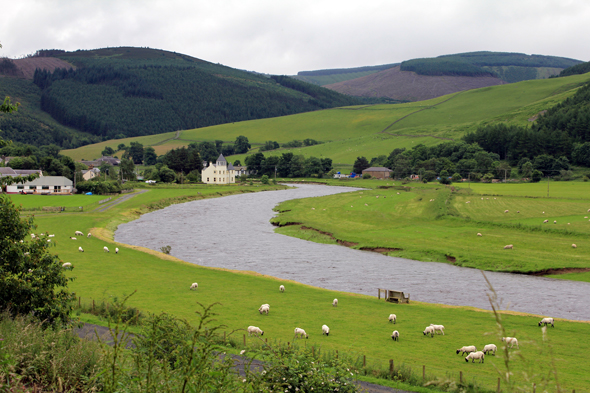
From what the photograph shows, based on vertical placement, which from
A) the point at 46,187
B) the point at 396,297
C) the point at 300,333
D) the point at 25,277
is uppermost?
the point at 46,187

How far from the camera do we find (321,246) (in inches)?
2083

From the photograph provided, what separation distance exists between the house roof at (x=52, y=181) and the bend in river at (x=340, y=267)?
1858 inches

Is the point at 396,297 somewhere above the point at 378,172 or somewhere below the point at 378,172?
below

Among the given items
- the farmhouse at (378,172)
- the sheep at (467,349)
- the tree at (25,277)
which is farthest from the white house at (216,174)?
the tree at (25,277)

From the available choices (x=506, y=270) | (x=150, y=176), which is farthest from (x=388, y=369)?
(x=150, y=176)

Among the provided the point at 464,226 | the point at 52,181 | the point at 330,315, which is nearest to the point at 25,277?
the point at 330,315

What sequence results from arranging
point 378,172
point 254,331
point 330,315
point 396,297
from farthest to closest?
point 378,172, point 396,297, point 330,315, point 254,331

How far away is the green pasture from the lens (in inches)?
1756

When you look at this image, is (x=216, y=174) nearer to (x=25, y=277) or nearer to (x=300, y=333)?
(x=300, y=333)

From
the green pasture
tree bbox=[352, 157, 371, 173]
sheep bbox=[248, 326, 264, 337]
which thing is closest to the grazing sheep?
sheep bbox=[248, 326, 264, 337]

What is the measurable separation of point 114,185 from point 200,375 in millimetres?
107794

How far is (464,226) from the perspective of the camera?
2350 inches

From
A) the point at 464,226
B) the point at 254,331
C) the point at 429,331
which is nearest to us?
the point at 254,331

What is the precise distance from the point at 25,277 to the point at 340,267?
30833 mm
